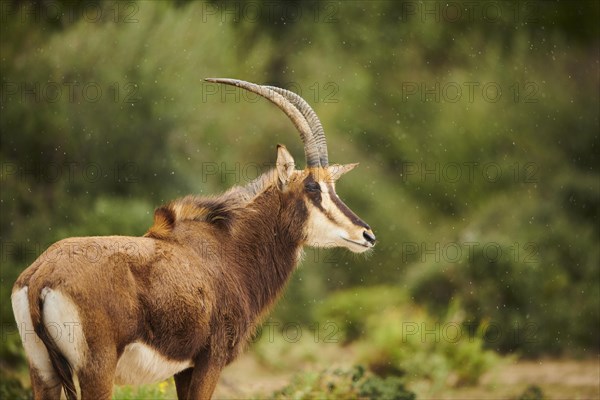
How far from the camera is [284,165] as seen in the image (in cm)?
743

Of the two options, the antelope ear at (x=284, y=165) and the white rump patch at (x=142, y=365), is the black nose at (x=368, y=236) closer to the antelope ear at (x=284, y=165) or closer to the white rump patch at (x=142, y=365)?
the antelope ear at (x=284, y=165)

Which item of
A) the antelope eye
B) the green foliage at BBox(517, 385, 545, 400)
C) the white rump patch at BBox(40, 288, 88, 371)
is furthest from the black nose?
the green foliage at BBox(517, 385, 545, 400)

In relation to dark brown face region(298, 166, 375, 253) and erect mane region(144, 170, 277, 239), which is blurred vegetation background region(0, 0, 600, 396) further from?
erect mane region(144, 170, 277, 239)

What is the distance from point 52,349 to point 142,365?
0.71 metres

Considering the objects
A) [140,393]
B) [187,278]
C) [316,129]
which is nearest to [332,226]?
[316,129]

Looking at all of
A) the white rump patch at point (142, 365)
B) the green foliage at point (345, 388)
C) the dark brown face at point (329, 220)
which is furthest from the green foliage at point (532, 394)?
the white rump patch at point (142, 365)

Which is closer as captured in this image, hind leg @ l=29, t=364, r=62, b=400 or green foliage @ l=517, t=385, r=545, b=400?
hind leg @ l=29, t=364, r=62, b=400

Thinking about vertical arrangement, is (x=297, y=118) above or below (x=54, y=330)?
above

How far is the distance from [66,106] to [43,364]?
28.3 feet

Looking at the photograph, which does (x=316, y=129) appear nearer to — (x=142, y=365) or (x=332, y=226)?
(x=332, y=226)

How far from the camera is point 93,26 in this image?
1488 centimetres

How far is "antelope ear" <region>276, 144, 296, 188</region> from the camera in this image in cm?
740

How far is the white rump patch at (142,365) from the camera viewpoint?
6.28 meters

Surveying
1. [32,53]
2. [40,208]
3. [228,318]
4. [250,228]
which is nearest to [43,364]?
[228,318]
